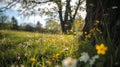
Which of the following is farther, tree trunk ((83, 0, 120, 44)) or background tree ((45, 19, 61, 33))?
background tree ((45, 19, 61, 33))

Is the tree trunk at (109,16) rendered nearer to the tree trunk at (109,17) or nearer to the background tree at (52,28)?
the tree trunk at (109,17)

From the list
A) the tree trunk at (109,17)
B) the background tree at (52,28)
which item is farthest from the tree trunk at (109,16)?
the background tree at (52,28)

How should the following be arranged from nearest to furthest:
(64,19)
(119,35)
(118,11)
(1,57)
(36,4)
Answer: (119,35) → (118,11) → (1,57) → (36,4) → (64,19)

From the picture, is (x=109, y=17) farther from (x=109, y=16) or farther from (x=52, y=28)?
(x=52, y=28)

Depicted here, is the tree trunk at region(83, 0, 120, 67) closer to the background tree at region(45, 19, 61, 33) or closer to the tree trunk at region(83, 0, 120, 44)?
the tree trunk at region(83, 0, 120, 44)

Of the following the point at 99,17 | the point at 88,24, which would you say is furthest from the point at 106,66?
the point at 88,24

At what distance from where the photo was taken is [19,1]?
1889cm

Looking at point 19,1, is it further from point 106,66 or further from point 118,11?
point 106,66

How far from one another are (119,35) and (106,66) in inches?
44.7

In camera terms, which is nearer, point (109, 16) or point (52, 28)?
point (109, 16)

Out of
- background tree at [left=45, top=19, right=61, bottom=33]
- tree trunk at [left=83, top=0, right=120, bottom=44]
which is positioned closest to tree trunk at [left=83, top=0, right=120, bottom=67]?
tree trunk at [left=83, top=0, right=120, bottom=44]

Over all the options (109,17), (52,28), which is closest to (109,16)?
(109,17)

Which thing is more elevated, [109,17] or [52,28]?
[109,17]

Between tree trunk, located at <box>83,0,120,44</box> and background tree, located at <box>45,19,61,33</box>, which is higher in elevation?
tree trunk, located at <box>83,0,120,44</box>
